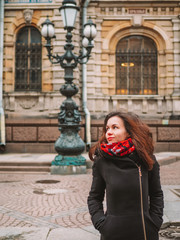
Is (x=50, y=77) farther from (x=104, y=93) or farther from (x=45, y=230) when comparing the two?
(x=45, y=230)

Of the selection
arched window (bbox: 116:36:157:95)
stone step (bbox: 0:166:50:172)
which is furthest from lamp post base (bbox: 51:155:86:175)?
arched window (bbox: 116:36:157:95)

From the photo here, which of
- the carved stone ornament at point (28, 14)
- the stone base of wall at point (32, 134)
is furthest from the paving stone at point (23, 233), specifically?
the carved stone ornament at point (28, 14)

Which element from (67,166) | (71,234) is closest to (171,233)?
(71,234)

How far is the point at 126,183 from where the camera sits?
225cm

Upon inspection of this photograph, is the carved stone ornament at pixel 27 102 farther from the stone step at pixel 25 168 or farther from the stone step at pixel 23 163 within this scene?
the stone step at pixel 25 168

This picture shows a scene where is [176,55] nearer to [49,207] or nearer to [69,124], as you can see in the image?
[69,124]

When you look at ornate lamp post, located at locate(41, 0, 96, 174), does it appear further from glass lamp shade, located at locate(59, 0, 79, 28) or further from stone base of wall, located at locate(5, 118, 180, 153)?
stone base of wall, located at locate(5, 118, 180, 153)

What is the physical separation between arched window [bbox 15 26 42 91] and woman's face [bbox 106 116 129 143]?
500 inches

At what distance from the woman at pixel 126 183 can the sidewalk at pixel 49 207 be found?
6.68 ft

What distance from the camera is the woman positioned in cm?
222

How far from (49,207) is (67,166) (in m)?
3.73

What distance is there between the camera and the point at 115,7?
15242mm

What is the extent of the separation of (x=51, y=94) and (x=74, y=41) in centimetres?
271

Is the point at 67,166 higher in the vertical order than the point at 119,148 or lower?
lower
